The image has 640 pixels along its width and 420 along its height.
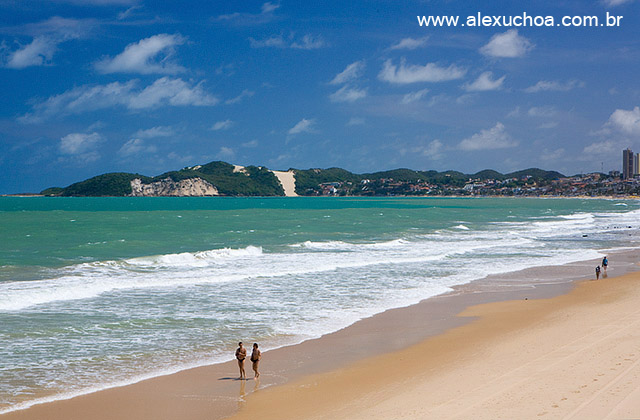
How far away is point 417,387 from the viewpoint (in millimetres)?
10258

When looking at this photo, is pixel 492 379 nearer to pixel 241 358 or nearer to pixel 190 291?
pixel 241 358

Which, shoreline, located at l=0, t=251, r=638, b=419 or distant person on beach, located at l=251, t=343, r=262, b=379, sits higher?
distant person on beach, located at l=251, t=343, r=262, b=379

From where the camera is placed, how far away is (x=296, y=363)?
12180 millimetres

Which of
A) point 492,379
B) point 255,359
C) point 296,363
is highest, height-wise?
point 255,359

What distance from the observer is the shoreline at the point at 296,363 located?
957 centimetres

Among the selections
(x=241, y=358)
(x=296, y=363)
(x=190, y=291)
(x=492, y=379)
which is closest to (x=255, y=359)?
(x=241, y=358)

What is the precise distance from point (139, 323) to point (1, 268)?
15.2 metres

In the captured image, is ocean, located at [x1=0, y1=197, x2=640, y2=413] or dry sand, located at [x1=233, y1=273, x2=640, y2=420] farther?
ocean, located at [x1=0, y1=197, x2=640, y2=413]

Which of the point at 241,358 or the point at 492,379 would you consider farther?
the point at 241,358

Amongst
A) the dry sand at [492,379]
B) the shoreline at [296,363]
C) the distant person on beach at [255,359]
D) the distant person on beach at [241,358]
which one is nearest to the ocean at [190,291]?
the shoreline at [296,363]

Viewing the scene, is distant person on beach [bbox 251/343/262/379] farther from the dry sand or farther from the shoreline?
the dry sand

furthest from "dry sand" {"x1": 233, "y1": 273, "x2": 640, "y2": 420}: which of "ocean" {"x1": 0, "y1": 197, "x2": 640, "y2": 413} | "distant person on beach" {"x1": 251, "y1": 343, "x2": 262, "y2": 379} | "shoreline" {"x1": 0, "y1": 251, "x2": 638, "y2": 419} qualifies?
"ocean" {"x1": 0, "y1": 197, "x2": 640, "y2": 413}

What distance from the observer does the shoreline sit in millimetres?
9570

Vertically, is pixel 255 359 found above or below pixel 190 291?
above
